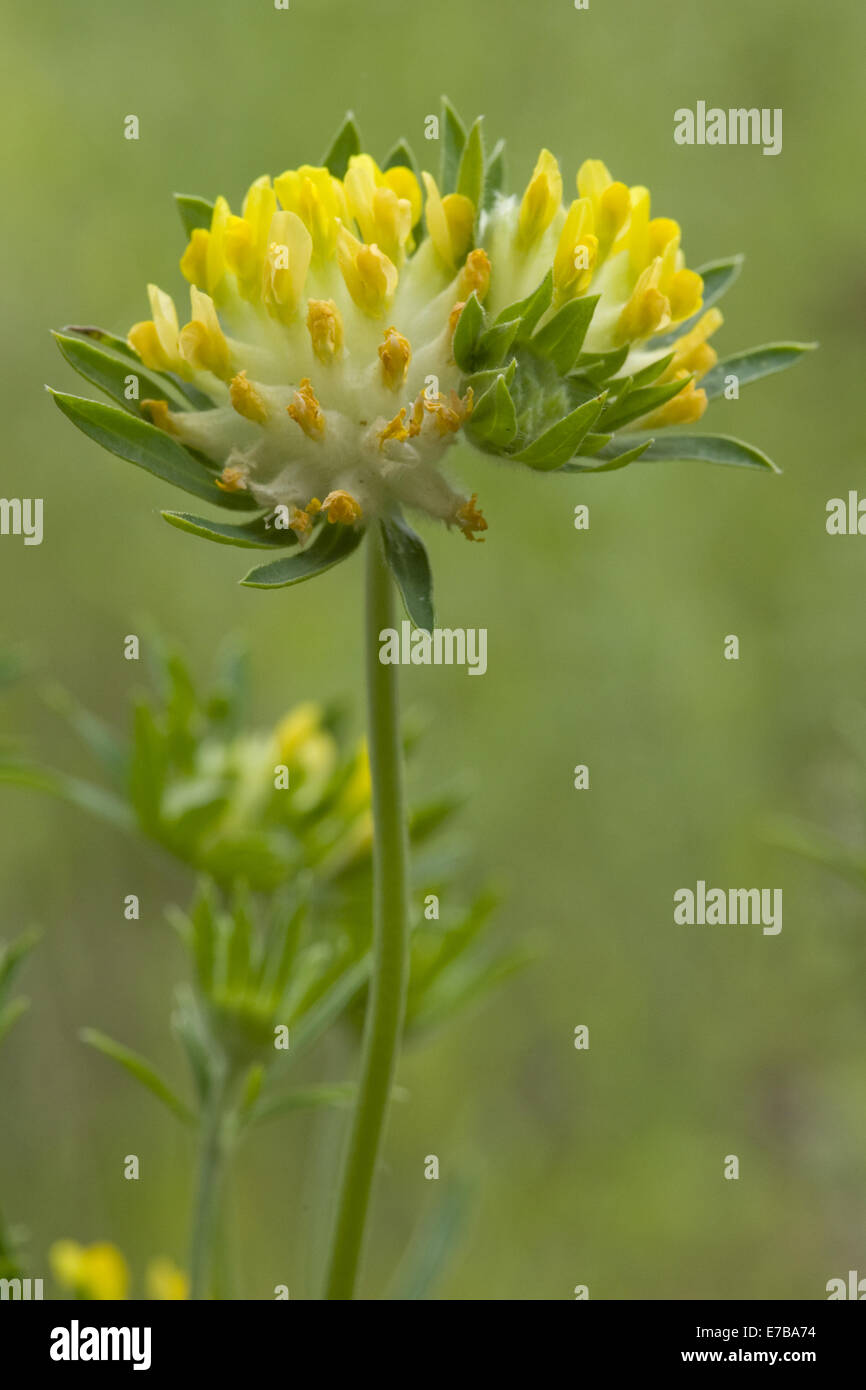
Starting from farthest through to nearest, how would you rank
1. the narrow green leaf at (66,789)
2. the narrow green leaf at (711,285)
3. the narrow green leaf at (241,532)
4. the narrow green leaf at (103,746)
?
the narrow green leaf at (103,746)
the narrow green leaf at (66,789)
the narrow green leaf at (711,285)
the narrow green leaf at (241,532)

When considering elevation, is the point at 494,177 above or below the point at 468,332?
above

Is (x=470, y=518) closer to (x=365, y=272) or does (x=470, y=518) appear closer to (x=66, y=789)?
(x=365, y=272)

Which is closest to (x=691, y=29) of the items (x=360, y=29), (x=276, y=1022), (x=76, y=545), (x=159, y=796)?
(x=360, y=29)

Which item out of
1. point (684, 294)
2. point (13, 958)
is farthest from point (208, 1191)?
point (684, 294)

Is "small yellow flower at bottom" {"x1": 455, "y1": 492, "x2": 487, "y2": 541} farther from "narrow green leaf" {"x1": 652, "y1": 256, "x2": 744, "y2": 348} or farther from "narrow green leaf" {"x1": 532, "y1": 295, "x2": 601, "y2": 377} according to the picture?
"narrow green leaf" {"x1": 652, "y1": 256, "x2": 744, "y2": 348}

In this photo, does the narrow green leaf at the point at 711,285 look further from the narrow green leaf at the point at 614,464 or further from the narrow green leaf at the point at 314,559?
the narrow green leaf at the point at 314,559

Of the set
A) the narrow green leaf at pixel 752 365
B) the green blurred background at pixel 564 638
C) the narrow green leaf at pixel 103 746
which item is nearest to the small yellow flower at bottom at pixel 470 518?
the narrow green leaf at pixel 752 365

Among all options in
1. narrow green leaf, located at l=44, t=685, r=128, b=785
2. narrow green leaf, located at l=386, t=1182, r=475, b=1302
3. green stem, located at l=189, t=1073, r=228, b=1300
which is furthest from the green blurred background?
green stem, located at l=189, t=1073, r=228, b=1300
